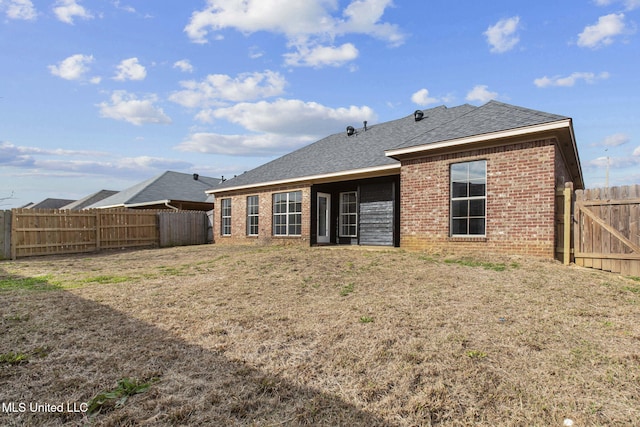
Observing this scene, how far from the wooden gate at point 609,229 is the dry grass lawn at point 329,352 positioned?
1625 millimetres

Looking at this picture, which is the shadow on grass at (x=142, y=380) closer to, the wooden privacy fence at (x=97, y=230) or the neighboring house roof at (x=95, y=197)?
the wooden privacy fence at (x=97, y=230)

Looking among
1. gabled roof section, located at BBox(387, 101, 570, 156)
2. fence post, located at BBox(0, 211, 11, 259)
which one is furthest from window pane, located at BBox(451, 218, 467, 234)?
fence post, located at BBox(0, 211, 11, 259)

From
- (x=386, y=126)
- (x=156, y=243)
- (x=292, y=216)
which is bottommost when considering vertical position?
(x=156, y=243)

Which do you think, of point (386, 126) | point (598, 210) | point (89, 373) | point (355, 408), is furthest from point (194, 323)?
point (386, 126)

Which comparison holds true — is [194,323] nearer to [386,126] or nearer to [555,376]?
[555,376]

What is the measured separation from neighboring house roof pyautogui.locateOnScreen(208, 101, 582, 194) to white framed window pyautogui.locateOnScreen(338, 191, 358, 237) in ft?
5.00

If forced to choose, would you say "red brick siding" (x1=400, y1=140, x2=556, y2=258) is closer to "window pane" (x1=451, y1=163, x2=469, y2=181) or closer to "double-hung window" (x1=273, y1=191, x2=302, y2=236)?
"window pane" (x1=451, y1=163, x2=469, y2=181)

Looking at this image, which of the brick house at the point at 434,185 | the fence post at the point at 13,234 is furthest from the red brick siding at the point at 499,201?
the fence post at the point at 13,234

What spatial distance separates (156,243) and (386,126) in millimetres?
12467

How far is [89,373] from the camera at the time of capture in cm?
336

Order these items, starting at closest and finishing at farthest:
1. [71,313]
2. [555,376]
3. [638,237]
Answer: [555,376] < [71,313] < [638,237]

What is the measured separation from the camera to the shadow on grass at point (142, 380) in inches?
106

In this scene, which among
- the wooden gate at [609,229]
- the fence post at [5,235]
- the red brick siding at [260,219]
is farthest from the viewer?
the red brick siding at [260,219]
